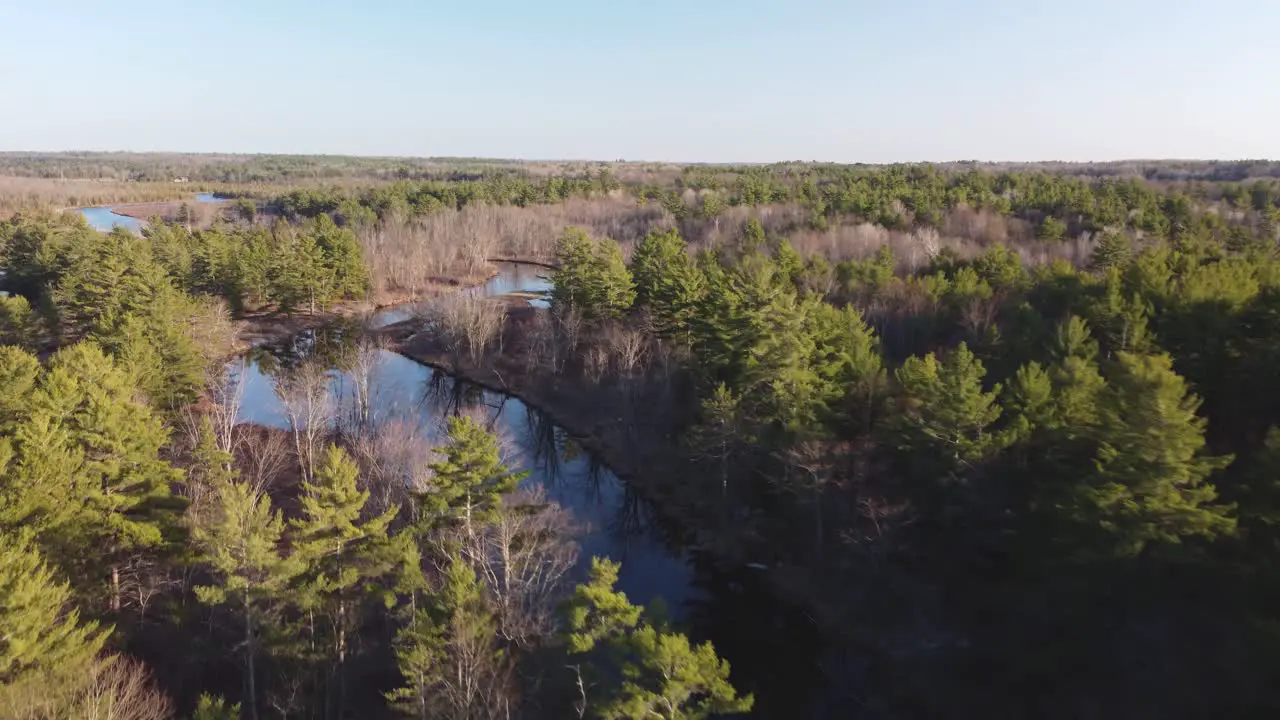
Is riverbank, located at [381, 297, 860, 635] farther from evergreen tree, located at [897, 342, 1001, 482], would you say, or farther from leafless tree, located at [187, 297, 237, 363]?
leafless tree, located at [187, 297, 237, 363]

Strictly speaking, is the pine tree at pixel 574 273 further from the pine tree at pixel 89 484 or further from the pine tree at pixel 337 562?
the pine tree at pixel 337 562

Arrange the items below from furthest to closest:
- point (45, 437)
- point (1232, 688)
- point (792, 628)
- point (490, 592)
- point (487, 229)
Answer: point (487, 229) < point (792, 628) < point (490, 592) < point (45, 437) < point (1232, 688)

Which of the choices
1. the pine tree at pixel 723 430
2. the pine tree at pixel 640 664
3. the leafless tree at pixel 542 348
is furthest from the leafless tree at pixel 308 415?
the pine tree at pixel 640 664

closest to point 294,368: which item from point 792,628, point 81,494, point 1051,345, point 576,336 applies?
point 576,336

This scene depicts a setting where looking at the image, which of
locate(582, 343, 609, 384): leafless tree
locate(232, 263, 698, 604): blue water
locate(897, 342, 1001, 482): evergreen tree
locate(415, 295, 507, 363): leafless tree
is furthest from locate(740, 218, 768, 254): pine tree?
locate(897, 342, 1001, 482): evergreen tree

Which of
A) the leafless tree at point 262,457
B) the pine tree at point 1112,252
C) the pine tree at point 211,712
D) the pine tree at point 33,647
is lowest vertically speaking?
the leafless tree at point 262,457

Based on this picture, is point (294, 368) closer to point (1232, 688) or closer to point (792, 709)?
point (792, 709)

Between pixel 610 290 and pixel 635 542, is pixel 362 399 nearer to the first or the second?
pixel 635 542
